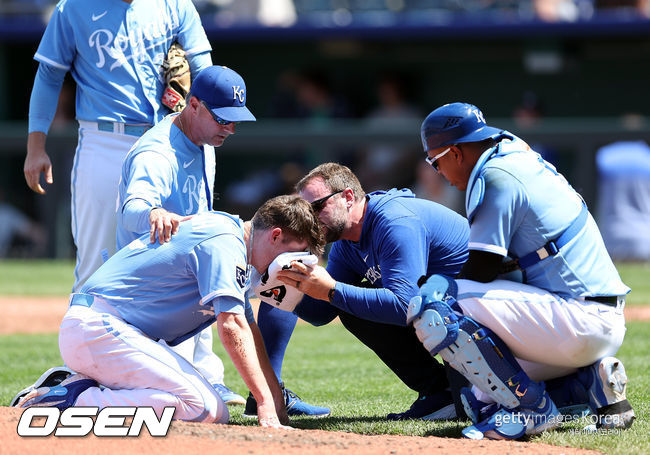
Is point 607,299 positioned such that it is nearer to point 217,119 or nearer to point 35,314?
point 217,119

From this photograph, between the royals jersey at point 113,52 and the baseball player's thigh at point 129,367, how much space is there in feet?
4.49

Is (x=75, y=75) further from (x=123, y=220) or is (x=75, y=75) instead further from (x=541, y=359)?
(x=541, y=359)

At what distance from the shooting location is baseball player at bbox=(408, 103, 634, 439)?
3930mm

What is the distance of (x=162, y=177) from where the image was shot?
4.59 meters

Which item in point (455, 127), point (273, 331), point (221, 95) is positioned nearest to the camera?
point (455, 127)

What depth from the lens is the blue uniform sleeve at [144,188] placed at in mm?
4359

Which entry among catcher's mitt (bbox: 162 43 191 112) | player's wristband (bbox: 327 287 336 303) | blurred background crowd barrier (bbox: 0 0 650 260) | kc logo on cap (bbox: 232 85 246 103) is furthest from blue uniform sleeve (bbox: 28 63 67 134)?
blurred background crowd barrier (bbox: 0 0 650 260)

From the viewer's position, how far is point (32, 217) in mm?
13727

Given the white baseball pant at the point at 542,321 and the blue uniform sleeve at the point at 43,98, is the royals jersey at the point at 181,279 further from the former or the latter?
the blue uniform sleeve at the point at 43,98

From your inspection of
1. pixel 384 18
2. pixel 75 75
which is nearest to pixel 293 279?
pixel 75 75

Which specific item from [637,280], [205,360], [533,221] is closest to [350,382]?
[205,360]

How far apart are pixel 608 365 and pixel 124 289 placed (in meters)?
2.05

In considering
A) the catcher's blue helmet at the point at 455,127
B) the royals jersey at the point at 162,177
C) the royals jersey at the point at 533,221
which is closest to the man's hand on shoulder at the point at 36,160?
the royals jersey at the point at 162,177

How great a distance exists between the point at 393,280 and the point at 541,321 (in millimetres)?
684
